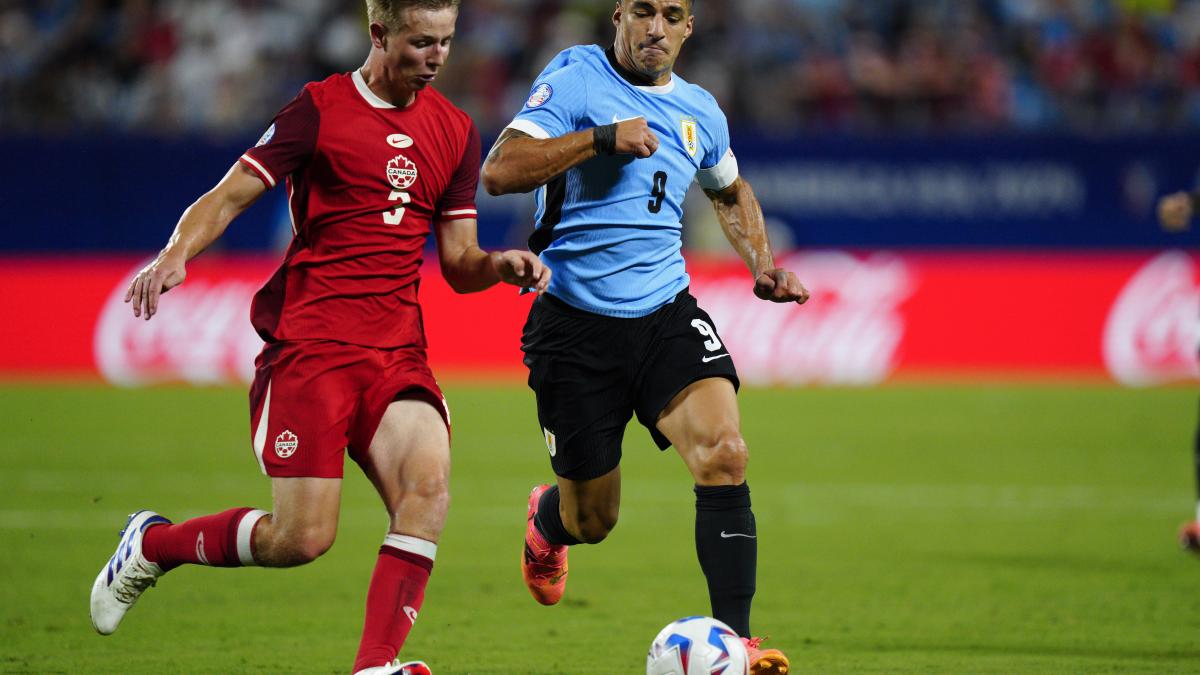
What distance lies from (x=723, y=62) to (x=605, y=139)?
15182 mm

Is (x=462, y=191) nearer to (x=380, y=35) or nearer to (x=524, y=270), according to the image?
(x=380, y=35)

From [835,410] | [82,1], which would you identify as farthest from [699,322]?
[82,1]

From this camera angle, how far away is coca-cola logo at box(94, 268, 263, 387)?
17.2 m

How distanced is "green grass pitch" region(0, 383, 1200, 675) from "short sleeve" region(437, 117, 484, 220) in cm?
181

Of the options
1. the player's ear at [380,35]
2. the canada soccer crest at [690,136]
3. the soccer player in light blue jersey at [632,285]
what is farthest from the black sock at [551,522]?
the player's ear at [380,35]

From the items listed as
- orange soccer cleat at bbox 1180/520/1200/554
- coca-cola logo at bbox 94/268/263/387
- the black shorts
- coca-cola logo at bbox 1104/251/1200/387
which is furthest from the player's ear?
coca-cola logo at bbox 1104/251/1200/387

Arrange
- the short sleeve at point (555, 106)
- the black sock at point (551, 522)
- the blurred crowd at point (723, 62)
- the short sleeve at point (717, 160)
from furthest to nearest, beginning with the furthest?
the blurred crowd at point (723, 62), the black sock at point (551, 522), the short sleeve at point (717, 160), the short sleeve at point (555, 106)

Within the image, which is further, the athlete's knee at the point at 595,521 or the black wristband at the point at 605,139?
the athlete's knee at the point at 595,521

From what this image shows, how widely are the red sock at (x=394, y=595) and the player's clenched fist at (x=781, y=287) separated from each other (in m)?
1.64

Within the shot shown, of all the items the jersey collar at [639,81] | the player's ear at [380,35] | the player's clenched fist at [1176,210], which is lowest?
the player's clenched fist at [1176,210]

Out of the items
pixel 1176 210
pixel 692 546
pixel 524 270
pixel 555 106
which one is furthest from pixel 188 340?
pixel 524 270

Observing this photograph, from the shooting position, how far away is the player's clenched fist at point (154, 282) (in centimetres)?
500

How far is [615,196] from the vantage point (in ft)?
20.4

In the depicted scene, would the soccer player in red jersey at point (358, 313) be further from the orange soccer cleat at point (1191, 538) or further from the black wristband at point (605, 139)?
the orange soccer cleat at point (1191, 538)
